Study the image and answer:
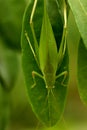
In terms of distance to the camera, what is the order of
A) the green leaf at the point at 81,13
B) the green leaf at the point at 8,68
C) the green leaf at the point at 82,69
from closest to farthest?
the green leaf at the point at 81,13 → the green leaf at the point at 82,69 → the green leaf at the point at 8,68

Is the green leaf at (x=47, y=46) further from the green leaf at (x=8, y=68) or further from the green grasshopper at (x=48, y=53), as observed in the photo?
the green leaf at (x=8, y=68)

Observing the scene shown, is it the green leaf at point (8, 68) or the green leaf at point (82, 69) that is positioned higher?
the green leaf at point (82, 69)

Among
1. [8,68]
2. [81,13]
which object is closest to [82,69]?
[81,13]

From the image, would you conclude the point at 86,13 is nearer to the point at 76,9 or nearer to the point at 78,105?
the point at 76,9

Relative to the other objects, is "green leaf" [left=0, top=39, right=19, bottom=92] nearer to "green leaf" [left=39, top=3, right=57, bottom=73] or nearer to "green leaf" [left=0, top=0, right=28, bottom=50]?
"green leaf" [left=0, top=0, right=28, bottom=50]

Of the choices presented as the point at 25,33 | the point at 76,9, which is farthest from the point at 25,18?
the point at 76,9

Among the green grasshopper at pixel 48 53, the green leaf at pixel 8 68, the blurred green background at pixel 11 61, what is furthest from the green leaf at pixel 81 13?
the green leaf at pixel 8 68

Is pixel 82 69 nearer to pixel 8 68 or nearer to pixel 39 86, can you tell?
pixel 39 86

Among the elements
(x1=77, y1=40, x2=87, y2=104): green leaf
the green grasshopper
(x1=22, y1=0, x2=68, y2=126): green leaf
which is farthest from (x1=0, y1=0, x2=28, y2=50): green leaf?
(x1=77, y1=40, x2=87, y2=104): green leaf

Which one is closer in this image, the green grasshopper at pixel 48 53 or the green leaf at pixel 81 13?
the green leaf at pixel 81 13
